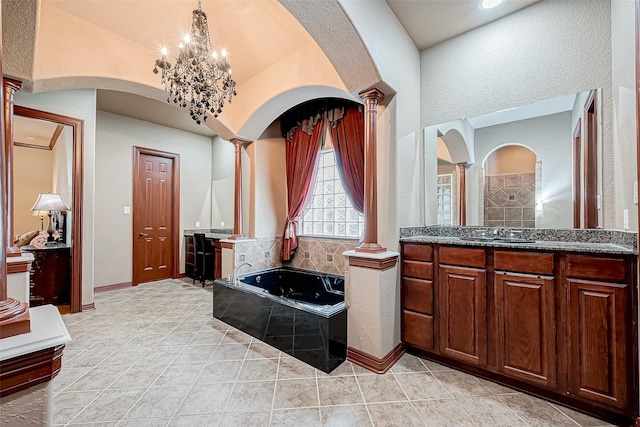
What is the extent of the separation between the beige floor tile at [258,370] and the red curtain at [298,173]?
69.7 inches

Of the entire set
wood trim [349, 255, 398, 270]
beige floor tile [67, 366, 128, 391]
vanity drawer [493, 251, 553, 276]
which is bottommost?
beige floor tile [67, 366, 128, 391]

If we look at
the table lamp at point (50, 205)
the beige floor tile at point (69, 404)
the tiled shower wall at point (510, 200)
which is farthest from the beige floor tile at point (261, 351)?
the table lamp at point (50, 205)

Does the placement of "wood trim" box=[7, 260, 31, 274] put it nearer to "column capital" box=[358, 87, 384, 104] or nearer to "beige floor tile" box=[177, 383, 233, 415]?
"beige floor tile" box=[177, 383, 233, 415]

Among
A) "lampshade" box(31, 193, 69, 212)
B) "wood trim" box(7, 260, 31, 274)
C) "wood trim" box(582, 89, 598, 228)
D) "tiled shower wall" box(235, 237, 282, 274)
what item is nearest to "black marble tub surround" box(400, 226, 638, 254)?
"wood trim" box(582, 89, 598, 228)

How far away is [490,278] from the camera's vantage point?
1.95 m

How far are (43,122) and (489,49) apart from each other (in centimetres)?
466

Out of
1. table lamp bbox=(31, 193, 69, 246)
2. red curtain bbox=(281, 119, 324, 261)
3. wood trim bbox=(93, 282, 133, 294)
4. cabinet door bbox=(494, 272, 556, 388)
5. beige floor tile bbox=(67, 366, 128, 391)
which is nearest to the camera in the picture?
cabinet door bbox=(494, 272, 556, 388)

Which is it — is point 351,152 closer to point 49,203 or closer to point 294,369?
point 294,369

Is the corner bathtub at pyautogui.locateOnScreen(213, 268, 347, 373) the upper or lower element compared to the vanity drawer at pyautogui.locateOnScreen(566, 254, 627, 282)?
lower

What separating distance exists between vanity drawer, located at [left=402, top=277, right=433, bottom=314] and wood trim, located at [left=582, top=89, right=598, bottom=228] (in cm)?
119

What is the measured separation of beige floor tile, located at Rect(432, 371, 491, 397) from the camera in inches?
71.7

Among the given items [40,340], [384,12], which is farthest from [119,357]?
[384,12]

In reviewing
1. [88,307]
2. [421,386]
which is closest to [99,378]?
[88,307]

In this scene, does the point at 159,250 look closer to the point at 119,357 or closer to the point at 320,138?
the point at 119,357
